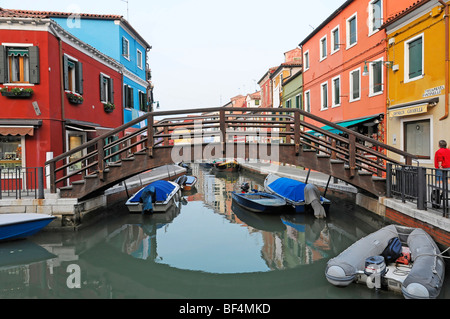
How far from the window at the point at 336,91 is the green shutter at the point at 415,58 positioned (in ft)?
19.5

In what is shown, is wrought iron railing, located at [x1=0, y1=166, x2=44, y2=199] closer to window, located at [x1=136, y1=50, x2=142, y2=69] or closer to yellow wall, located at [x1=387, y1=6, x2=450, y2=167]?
yellow wall, located at [x1=387, y1=6, x2=450, y2=167]

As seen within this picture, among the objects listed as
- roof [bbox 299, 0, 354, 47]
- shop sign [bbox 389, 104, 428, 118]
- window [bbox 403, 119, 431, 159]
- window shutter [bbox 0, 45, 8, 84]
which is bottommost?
window [bbox 403, 119, 431, 159]

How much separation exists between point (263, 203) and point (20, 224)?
725cm

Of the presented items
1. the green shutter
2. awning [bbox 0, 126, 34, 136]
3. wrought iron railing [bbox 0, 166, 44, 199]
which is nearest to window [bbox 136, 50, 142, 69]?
awning [bbox 0, 126, 34, 136]

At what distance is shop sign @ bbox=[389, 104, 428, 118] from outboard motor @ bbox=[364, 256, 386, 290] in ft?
23.7

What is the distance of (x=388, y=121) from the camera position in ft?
44.6

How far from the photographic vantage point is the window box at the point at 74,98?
496 inches

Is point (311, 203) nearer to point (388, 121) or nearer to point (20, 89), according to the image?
point (388, 121)

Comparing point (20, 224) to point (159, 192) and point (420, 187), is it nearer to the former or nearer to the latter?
point (159, 192)

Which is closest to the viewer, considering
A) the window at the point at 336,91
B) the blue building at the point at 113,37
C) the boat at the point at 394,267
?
the boat at the point at 394,267

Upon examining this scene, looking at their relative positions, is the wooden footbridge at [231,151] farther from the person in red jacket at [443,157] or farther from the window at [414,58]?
the window at [414,58]

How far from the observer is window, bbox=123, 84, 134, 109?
748 inches

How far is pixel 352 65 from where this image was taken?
16.6 m

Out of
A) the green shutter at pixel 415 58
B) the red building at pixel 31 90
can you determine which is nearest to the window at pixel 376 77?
the green shutter at pixel 415 58
